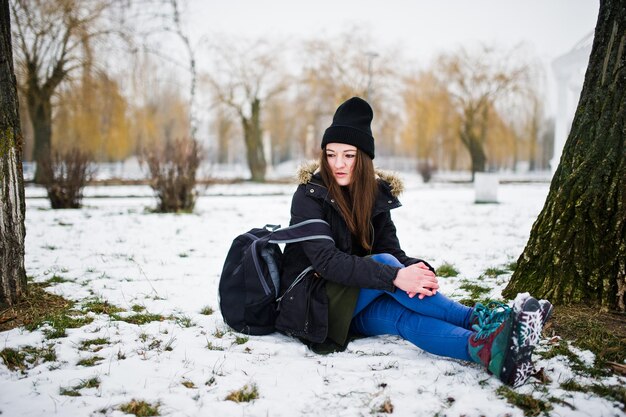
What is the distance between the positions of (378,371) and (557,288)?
1355 mm

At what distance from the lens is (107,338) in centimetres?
254

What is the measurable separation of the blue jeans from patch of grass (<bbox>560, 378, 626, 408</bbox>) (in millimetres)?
430

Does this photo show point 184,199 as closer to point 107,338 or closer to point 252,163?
point 107,338

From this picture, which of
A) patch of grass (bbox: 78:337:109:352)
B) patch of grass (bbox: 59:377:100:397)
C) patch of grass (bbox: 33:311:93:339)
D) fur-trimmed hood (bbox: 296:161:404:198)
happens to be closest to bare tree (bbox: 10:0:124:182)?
patch of grass (bbox: 33:311:93:339)

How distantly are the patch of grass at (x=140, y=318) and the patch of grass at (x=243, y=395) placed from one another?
116cm

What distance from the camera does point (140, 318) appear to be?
2908mm

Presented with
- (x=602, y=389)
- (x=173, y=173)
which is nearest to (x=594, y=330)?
(x=602, y=389)

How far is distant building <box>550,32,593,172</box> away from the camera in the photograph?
14.2 m

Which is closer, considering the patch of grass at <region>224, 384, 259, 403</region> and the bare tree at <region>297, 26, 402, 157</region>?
the patch of grass at <region>224, 384, 259, 403</region>

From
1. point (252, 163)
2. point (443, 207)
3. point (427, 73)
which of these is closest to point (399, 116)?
point (427, 73)

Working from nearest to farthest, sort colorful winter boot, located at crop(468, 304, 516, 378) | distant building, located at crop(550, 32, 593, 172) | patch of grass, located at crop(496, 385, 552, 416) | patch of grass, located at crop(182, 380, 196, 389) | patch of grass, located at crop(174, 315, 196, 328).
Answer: patch of grass, located at crop(496, 385, 552, 416)
colorful winter boot, located at crop(468, 304, 516, 378)
patch of grass, located at crop(182, 380, 196, 389)
patch of grass, located at crop(174, 315, 196, 328)
distant building, located at crop(550, 32, 593, 172)

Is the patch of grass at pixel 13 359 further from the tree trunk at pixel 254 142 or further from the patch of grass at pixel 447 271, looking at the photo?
the tree trunk at pixel 254 142

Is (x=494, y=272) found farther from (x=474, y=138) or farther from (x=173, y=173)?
(x=474, y=138)

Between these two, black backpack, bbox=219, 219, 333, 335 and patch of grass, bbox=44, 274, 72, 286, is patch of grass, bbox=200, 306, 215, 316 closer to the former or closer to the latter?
black backpack, bbox=219, 219, 333, 335
